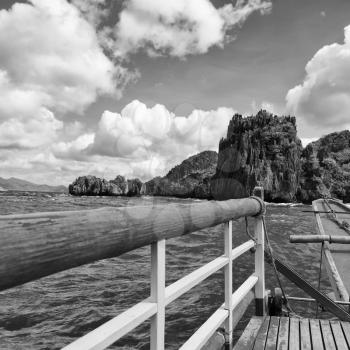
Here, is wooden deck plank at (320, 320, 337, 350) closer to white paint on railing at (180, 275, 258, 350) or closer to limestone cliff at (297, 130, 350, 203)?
white paint on railing at (180, 275, 258, 350)

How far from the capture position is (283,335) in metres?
3.68

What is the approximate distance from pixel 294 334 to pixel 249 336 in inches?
19.8

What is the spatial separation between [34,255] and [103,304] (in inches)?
355

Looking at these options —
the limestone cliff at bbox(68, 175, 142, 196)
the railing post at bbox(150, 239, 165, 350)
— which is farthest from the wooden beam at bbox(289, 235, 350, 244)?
the limestone cliff at bbox(68, 175, 142, 196)

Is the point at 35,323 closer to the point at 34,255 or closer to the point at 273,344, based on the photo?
the point at 273,344

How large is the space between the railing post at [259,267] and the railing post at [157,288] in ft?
9.39

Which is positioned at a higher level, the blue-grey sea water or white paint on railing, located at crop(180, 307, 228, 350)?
white paint on railing, located at crop(180, 307, 228, 350)

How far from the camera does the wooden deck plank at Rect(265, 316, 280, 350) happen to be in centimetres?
338

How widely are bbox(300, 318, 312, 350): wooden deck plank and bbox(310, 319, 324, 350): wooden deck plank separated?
0.04 meters

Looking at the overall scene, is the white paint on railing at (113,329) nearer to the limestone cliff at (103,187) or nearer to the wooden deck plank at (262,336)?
the wooden deck plank at (262,336)

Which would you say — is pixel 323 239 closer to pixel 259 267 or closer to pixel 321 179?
pixel 259 267

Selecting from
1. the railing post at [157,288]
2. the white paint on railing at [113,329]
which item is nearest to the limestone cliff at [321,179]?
the railing post at [157,288]

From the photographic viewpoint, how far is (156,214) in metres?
1.83

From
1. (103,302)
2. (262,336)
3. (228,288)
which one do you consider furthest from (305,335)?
(103,302)
